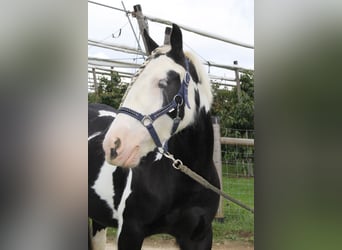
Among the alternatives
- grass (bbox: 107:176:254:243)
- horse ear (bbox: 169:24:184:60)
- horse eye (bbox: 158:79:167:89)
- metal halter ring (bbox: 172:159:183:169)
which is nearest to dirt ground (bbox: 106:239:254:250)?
grass (bbox: 107:176:254:243)

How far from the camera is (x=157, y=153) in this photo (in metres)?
2.04

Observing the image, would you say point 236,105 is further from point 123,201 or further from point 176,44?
point 123,201

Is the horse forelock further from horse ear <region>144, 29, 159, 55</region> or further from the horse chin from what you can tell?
the horse chin

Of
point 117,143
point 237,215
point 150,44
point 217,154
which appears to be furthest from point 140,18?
point 237,215

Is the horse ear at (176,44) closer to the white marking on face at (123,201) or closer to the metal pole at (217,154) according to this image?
the metal pole at (217,154)

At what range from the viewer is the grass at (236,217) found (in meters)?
2.10

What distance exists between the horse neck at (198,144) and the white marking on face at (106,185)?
32cm

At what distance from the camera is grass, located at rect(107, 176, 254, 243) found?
2.10 m

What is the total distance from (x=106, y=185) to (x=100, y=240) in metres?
0.27

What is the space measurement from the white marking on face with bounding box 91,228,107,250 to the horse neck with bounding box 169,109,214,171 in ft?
1.69
